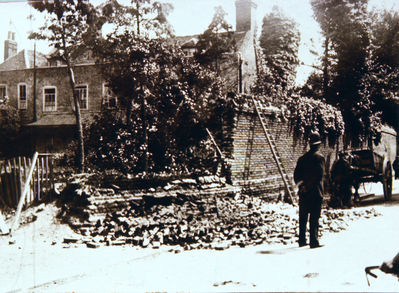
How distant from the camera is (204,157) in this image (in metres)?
10.5

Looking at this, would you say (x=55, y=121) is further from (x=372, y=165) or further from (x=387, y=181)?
(x=387, y=181)

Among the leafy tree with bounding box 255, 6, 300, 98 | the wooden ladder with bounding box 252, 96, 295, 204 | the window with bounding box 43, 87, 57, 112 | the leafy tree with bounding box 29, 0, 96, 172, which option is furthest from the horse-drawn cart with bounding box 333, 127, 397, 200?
the window with bounding box 43, 87, 57, 112

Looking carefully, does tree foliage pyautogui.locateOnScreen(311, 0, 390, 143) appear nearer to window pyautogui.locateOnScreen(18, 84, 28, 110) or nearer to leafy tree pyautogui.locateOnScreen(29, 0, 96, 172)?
leafy tree pyautogui.locateOnScreen(29, 0, 96, 172)

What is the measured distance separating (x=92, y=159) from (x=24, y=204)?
9.18 feet

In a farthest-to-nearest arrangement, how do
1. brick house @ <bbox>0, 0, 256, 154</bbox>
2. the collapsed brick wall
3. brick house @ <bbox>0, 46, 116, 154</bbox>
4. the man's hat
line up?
brick house @ <bbox>0, 46, 116, 154</bbox>
brick house @ <bbox>0, 0, 256, 154</bbox>
the collapsed brick wall
the man's hat

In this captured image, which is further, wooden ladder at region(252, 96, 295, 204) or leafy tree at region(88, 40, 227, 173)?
leafy tree at region(88, 40, 227, 173)

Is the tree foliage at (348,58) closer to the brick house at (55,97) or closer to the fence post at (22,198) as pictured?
the brick house at (55,97)

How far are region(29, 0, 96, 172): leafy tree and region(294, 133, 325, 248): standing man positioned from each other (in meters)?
4.89

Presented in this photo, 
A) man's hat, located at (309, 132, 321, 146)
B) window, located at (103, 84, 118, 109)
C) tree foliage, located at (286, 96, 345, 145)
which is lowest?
man's hat, located at (309, 132, 321, 146)

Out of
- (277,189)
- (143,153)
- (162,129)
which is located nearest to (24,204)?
(143,153)

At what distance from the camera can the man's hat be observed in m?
5.86

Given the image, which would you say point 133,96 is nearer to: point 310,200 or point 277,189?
point 277,189

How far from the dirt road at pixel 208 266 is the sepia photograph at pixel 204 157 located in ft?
0.10

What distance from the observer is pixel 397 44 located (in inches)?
176
